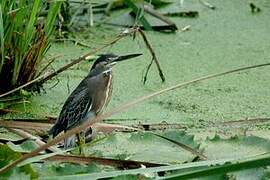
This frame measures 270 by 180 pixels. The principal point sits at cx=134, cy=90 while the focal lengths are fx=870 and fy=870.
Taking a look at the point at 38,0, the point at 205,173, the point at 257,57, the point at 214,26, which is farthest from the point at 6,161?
the point at 214,26

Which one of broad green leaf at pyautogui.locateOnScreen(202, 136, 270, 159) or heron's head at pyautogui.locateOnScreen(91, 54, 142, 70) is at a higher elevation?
heron's head at pyautogui.locateOnScreen(91, 54, 142, 70)

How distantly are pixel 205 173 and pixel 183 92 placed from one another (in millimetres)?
1728

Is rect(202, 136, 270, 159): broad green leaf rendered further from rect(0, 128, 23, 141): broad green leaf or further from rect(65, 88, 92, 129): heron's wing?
rect(0, 128, 23, 141): broad green leaf

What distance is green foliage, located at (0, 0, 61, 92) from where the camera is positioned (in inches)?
124

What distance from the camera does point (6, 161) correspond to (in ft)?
7.17

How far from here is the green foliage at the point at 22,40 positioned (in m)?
3.16

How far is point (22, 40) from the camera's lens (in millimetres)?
3189

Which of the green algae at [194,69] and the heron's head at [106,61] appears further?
the green algae at [194,69]

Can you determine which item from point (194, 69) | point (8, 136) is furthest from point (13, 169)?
point (194, 69)

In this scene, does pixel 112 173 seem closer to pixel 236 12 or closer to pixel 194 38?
pixel 194 38

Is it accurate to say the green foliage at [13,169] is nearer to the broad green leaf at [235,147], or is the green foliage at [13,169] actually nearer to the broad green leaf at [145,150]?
the broad green leaf at [145,150]

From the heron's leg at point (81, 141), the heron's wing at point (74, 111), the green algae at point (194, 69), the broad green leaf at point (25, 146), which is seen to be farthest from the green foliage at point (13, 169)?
the green algae at point (194, 69)

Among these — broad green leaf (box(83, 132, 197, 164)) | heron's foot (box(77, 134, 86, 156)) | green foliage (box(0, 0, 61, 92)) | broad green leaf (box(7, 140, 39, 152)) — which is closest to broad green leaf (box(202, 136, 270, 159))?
broad green leaf (box(83, 132, 197, 164))

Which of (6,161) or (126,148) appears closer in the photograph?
(6,161)
